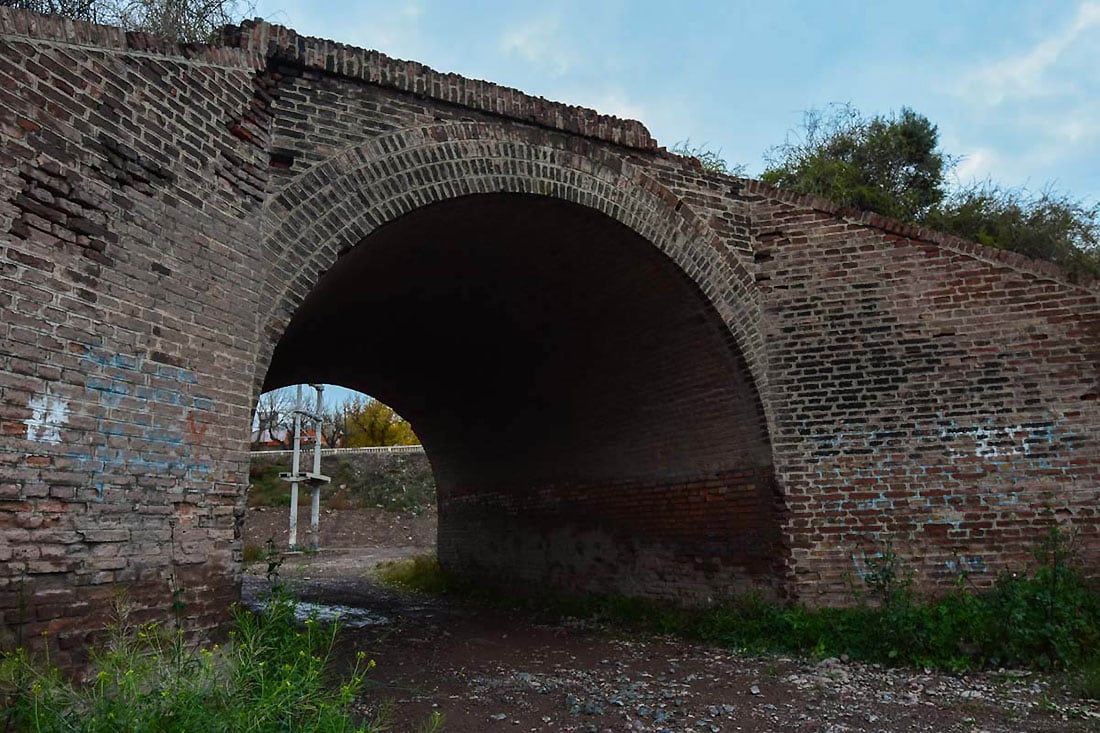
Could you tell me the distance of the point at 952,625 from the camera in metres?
6.71

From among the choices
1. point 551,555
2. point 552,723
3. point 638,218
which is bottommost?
point 552,723

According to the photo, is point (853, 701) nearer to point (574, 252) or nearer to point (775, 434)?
point (775, 434)

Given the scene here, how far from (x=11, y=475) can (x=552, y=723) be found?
349 cm

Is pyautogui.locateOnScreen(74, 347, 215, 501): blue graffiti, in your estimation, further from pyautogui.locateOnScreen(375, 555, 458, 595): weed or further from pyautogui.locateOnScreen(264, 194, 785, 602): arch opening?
pyautogui.locateOnScreen(375, 555, 458, 595): weed

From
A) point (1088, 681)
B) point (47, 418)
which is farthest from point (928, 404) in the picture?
point (47, 418)

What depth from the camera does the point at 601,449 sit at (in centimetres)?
991

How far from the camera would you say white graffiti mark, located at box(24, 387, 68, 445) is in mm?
4156

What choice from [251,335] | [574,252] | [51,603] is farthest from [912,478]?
[51,603]

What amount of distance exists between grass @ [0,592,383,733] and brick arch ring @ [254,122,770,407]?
198cm

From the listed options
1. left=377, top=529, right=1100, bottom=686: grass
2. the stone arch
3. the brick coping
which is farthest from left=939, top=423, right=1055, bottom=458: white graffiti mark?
the stone arch

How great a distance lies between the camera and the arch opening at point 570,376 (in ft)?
25.8

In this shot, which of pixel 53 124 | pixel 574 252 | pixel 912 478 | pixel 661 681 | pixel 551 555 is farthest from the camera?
pixel 551 555

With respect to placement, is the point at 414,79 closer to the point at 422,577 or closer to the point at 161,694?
the point at 161,694

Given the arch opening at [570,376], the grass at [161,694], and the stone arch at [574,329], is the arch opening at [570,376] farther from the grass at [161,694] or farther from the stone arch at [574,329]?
the grass at [161,694]
